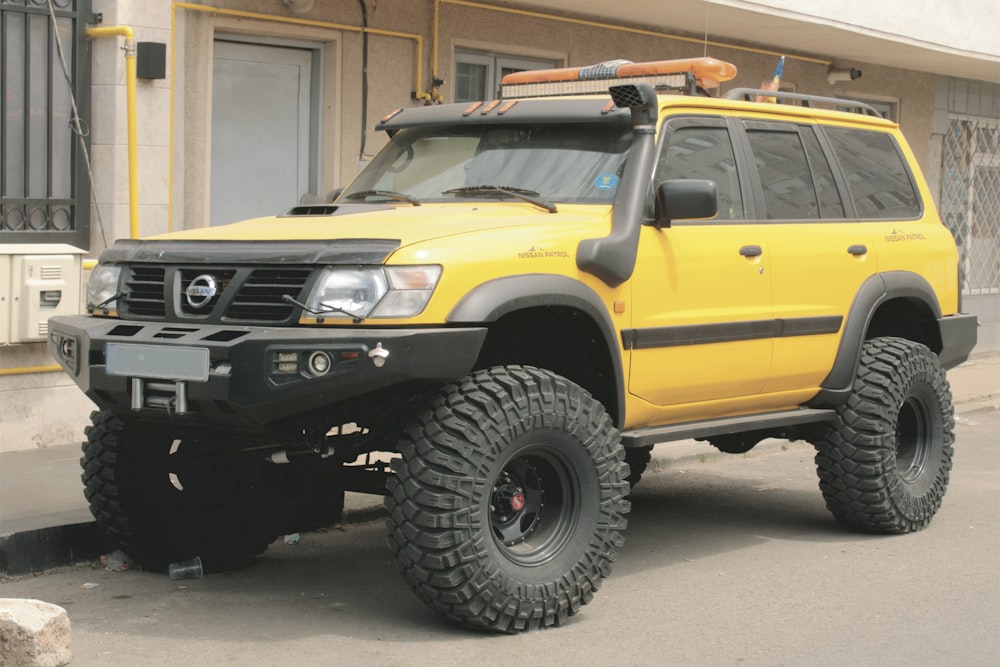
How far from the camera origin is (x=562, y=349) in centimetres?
581

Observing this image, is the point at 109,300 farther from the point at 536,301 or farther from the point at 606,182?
the point at 606,182

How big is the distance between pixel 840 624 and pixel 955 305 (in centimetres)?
284

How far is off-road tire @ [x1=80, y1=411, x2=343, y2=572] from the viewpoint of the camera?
5945 millimetres

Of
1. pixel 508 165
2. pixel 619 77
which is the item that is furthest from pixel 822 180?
pixel 508 165

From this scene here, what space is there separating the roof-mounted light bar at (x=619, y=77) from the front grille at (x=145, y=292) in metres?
2.31

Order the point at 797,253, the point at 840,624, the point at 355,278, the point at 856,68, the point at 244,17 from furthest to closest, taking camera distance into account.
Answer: the point at 856,68
the point at 244,17
the point at 797,253
the point at 840,624
the point at 355,278

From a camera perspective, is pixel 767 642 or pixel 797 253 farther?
pixel 797 253

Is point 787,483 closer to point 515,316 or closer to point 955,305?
point 955,305

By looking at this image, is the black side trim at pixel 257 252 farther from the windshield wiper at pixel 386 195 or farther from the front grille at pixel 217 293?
the windshield wiper at pixel 386 195

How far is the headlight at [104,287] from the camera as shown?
18.6 ft

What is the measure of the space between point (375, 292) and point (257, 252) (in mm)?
544

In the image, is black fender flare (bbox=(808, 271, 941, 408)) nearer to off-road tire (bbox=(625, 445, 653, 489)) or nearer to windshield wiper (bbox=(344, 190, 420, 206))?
off-road tire (bbox=(625, 445, 653, 489))

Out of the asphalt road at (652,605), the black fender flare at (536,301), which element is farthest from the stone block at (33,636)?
the black fender flare at (536,301)

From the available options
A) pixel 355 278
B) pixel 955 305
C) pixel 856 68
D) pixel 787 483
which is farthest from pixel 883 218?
pixel 856 68
